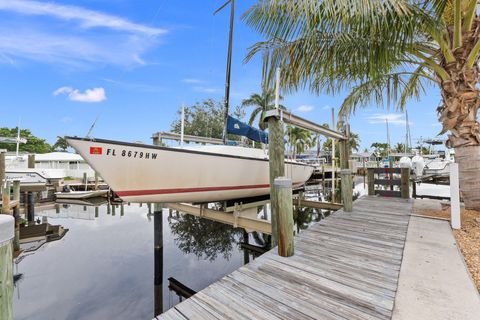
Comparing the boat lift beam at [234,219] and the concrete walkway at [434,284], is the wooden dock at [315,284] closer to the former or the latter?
the concrete walkway at [434,284]

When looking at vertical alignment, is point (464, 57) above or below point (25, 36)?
below

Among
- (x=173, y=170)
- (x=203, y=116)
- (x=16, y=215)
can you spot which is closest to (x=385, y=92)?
(x=173, y=170)

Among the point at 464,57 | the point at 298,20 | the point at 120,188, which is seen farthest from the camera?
the point at 464,57

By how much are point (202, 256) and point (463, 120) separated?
8.09 meters

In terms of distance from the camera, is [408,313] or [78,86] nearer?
[408,313]

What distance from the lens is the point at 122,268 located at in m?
6.91

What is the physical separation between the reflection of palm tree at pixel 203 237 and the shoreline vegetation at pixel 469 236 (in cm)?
614

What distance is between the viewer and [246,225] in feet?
19.5

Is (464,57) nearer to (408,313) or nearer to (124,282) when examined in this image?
(408,313)

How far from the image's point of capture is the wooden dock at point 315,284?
1935mm

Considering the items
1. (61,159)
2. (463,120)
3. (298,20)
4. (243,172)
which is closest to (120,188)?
(243,172)

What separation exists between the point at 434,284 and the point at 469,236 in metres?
2.31

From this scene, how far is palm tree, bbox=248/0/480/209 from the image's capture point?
11.4ft

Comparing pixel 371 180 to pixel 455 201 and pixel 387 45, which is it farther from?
pixel 387 45
